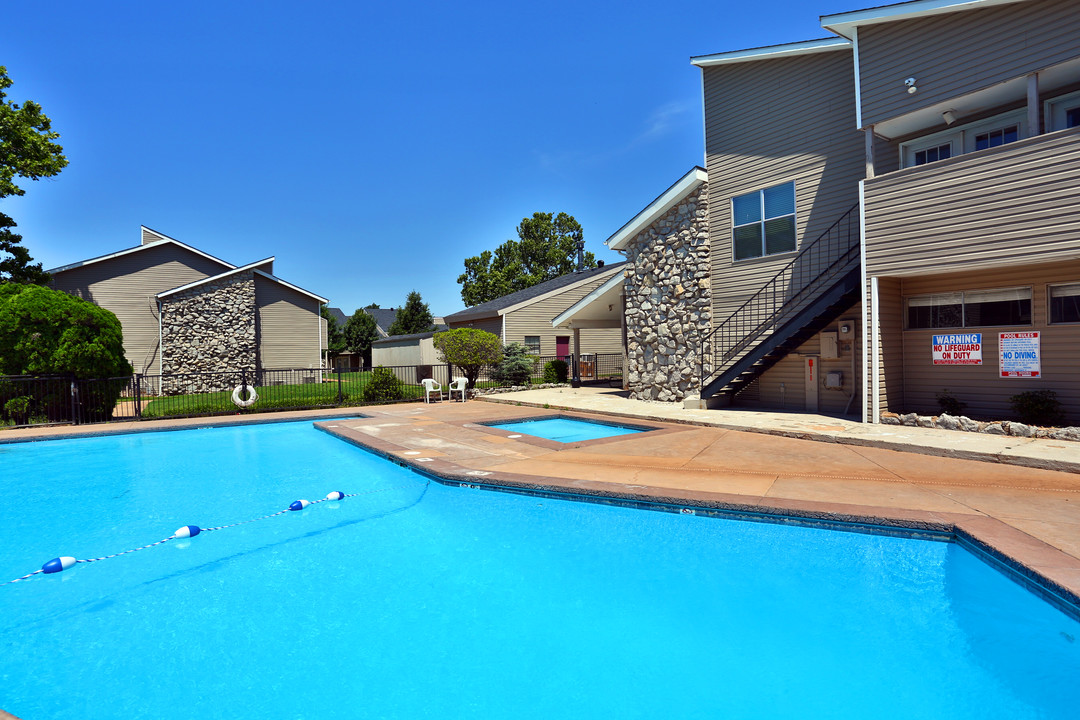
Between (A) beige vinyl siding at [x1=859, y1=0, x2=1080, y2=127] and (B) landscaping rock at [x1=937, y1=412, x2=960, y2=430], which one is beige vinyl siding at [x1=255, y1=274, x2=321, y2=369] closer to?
(A) beige vinyl siding at [x1=859, y1=0, x2=1080, y2=127]

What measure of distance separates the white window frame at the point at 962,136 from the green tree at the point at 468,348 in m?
13.4

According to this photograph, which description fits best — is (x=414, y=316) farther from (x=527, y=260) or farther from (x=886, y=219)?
(x=886, y=219)

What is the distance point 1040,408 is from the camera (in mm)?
9039

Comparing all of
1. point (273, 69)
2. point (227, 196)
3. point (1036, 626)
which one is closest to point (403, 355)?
point (227, 196)

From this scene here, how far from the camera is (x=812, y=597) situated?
431 cm

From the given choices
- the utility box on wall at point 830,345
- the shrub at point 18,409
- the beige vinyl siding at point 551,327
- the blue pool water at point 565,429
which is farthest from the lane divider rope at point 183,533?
the beige vinyl siding at point 551,327

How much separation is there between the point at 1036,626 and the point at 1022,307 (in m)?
8.45

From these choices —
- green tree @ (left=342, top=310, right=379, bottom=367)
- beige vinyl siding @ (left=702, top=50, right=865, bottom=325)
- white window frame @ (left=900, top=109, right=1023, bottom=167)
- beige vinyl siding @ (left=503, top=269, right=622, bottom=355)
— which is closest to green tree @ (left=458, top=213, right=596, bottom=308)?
green tree @ (left=342, top=310, right=379, bottom=367)

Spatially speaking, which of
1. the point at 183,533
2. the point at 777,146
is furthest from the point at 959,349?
the point at 183,533

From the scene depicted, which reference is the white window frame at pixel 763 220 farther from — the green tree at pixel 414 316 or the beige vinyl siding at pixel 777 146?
the green tree at pixel 414 316

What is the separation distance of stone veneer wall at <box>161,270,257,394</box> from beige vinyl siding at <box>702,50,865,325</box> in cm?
2073

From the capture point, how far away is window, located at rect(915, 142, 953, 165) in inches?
413

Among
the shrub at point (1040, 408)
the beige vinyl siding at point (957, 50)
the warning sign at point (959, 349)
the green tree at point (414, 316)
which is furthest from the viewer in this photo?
the green tree at point (414, 316)

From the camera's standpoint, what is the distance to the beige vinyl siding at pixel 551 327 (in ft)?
86.2
